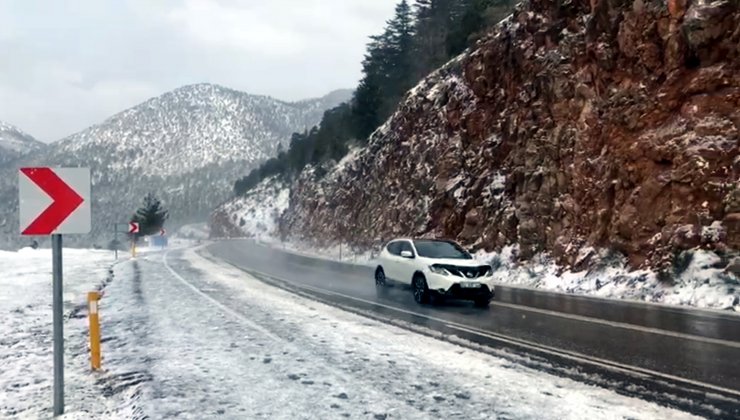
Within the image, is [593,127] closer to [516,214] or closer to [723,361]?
[516,214]

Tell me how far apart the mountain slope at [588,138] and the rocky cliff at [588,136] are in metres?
0.05

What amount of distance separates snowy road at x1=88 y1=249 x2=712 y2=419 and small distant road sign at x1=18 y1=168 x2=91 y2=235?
6.83ft

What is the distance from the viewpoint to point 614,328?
11.3 meters

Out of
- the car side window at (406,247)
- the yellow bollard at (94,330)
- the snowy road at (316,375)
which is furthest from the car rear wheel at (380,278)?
the yellow bollard at (94,330)

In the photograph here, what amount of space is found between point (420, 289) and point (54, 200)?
10.7 m

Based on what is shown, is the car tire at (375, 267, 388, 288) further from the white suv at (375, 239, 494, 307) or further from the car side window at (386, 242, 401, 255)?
the white suv at (375, 239, 494, 307)

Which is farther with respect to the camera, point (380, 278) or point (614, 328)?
point (380, 278)

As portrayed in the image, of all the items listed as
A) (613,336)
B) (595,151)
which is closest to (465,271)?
(613,336)

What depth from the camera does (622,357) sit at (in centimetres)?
870

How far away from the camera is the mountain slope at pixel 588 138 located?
1777cm

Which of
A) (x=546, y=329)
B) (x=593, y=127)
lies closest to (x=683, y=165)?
(x=593, y=127)

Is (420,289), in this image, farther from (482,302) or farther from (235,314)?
(235,314)

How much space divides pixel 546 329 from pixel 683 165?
9.88m

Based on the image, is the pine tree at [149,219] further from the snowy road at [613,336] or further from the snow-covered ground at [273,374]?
the snow-covered ground at [273,374]
